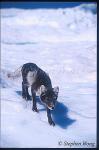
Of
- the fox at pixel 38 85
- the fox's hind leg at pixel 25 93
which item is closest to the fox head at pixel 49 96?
the fox at pixel 38 85

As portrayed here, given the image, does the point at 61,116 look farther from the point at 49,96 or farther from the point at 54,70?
the point at 54,70

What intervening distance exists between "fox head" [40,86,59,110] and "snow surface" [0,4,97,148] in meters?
0.08

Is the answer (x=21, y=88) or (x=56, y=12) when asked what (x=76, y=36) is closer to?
(x=56, y=12)

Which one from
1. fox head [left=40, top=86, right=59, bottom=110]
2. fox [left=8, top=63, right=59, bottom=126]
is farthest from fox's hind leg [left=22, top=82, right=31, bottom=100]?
fox head [left=40, top=86, right=59, bottom=110]

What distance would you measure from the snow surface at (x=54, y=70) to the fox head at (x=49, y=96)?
85mm

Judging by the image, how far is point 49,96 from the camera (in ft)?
10.1

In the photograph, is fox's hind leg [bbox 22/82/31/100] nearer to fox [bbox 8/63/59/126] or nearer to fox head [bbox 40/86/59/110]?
fox [bbox 8/63/59/126]

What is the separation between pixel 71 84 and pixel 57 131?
338 millimetres

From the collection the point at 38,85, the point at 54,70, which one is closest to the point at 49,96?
the point at 38,85

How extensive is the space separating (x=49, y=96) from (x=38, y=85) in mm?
119

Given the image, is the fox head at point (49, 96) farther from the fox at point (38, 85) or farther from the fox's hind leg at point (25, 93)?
the fox's hind leg at point (25, 93)

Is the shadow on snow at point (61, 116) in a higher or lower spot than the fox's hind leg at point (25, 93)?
lower

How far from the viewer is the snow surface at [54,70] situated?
3.17 m

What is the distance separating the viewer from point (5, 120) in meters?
3.19
